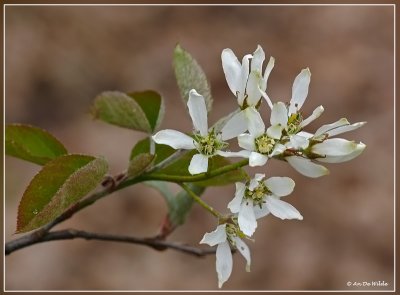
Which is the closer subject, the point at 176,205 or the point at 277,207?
the point at 277,207

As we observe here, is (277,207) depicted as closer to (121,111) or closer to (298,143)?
(298,143)

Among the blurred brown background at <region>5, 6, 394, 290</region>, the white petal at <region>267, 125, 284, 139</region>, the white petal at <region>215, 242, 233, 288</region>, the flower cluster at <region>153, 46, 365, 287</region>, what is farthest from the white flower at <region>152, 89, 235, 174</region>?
the blurred brown background at <region>5, 6, 394, 290</region>

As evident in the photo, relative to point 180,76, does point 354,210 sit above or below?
below

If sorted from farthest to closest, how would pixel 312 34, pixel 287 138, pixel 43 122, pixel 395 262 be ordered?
1. pixel 312 34
2. pixel 43 122
3. pixel 395 262
4. pixel 287 138

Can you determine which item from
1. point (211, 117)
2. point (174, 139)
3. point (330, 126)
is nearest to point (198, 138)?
point (174, 139)

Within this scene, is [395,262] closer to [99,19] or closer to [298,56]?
[298,56]

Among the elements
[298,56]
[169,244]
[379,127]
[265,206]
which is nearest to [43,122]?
[298,56]
